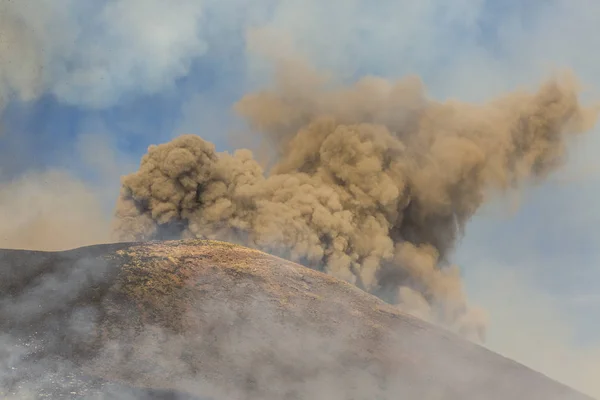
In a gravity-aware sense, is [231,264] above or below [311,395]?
above

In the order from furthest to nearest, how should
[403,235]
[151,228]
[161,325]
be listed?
1. [403,235]
2. [151,228]
3. [161,325]

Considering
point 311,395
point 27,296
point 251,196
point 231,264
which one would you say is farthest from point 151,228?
point 311,395

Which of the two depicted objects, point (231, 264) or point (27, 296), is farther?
point (231, 264)

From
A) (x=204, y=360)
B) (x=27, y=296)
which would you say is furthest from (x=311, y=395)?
(x=27, y=296)

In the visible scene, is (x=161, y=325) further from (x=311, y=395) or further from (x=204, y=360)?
(x=311, y=395)

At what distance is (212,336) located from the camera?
17688mm

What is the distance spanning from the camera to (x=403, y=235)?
52656 mm

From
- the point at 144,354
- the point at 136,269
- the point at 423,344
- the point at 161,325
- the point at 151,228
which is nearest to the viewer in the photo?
the point at 144,354

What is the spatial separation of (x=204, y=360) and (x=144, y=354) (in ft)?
5.27

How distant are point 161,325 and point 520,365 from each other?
13.7 meters

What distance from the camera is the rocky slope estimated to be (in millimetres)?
14750

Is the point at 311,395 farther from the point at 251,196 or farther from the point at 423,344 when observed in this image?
the point at 251,196

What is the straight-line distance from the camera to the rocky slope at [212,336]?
48.4 feet

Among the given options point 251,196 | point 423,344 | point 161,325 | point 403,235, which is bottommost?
point 161,325
